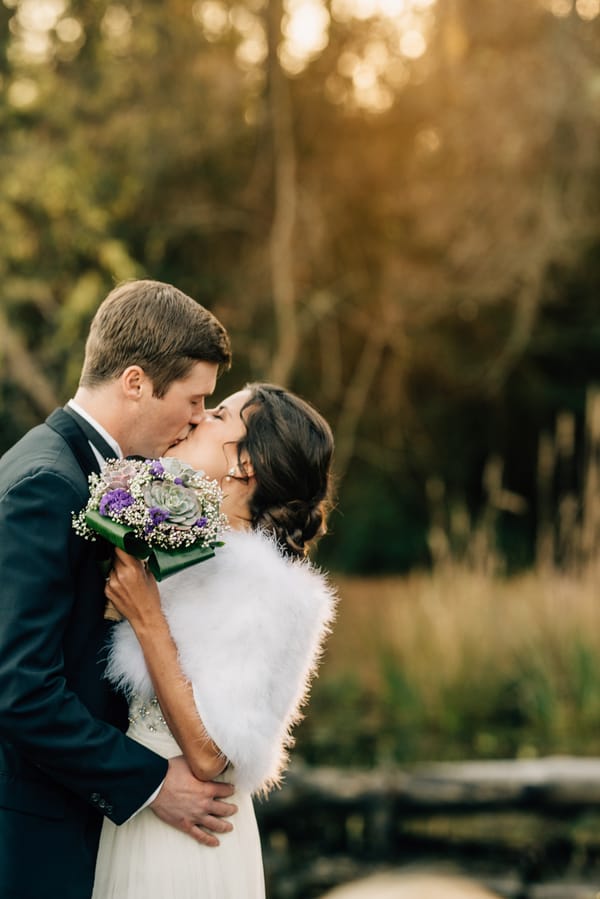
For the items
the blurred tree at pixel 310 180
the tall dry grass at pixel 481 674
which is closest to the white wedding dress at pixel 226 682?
the tall dry grass at pixel 481 674

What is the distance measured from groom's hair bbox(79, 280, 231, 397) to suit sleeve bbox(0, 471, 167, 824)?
38 cm

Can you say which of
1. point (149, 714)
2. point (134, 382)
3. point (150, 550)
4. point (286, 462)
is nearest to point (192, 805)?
point (149, 714)

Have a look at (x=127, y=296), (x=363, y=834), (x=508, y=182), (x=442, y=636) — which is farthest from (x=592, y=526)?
(x=127, y=296)

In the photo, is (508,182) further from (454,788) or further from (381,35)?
(454,788)

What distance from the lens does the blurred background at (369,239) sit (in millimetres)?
7691

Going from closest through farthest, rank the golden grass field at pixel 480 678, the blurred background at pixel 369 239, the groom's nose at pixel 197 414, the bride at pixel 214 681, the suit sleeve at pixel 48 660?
the suit sleeve at pixel 48 660
the bride at pixel 214 681
the groom's nose at pixel 197 414
the golden grass field at pixel 480 678
the blurred background at pixel 369 239

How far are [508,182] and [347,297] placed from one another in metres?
2.07

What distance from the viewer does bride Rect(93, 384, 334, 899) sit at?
264cm

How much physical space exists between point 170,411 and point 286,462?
0.38 m

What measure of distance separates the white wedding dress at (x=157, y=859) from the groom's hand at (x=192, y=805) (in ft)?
0.13

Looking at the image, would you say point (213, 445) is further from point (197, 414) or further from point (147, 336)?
point (147, 336)

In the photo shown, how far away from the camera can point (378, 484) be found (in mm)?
14500

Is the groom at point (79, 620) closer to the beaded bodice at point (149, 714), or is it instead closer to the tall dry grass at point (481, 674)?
the beaded bodice at point (149, 714)

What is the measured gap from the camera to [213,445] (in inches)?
120
